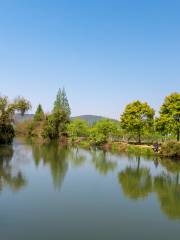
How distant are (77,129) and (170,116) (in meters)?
23.3

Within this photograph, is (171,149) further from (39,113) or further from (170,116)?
(39,113)

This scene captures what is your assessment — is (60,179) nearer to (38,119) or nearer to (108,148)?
(108,148)

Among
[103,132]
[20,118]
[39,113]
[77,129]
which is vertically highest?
[39,113]

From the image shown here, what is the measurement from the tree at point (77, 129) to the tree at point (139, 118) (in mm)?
13649

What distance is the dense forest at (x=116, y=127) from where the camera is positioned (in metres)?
42.0

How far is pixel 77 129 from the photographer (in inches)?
2443

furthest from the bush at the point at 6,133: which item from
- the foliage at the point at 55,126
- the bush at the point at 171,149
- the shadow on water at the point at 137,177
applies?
the bush at the point at 171,149

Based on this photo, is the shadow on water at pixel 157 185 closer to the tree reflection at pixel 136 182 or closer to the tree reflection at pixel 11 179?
the tree reflection at pixel 136 182

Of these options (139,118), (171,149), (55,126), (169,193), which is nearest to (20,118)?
(55,126)

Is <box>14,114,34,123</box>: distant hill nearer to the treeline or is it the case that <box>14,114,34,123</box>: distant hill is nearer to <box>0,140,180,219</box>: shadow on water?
the treeline

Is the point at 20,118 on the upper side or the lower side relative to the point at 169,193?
upper

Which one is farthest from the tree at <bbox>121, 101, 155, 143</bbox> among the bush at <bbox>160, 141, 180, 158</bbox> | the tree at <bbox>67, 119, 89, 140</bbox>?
the tree at <bbox>67, 119, 89, 140</bbox>

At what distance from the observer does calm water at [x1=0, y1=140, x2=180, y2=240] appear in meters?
11.9

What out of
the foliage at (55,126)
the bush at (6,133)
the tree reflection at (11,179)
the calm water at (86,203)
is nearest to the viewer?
the calm water at (86,203)
